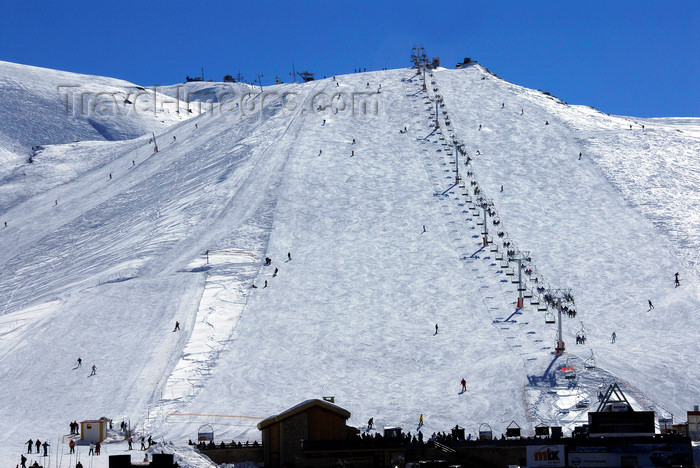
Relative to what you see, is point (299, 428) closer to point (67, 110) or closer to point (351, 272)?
point (351, 272)

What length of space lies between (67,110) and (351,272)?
96.4m

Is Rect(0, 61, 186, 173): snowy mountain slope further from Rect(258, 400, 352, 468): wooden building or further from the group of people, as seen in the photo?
Rect(258, 400, 352, 468): wooden building

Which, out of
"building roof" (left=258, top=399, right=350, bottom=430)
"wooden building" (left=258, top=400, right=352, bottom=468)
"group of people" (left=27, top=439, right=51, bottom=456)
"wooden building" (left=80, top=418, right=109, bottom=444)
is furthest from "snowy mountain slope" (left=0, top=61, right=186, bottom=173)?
"building roof" (left=258, top=399, right=350, bottom=430)

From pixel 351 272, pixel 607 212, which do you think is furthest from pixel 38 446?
pixel 607 212

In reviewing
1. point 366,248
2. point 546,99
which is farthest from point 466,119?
point 366,248

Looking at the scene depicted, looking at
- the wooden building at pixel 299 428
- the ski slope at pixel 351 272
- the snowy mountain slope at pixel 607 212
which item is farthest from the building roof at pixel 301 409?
the snowy mountain slope at pixel 607 212

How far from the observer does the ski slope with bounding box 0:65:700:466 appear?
39.7 metres

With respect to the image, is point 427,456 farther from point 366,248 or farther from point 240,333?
point 366,248

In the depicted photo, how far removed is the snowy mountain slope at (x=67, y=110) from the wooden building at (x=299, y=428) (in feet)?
320

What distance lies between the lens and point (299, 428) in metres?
31.2

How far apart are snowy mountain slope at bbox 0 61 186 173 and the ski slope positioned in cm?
4516

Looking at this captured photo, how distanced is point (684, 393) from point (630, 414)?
9.89m

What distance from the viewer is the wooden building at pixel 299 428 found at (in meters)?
31.1

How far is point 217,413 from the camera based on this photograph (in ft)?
126
